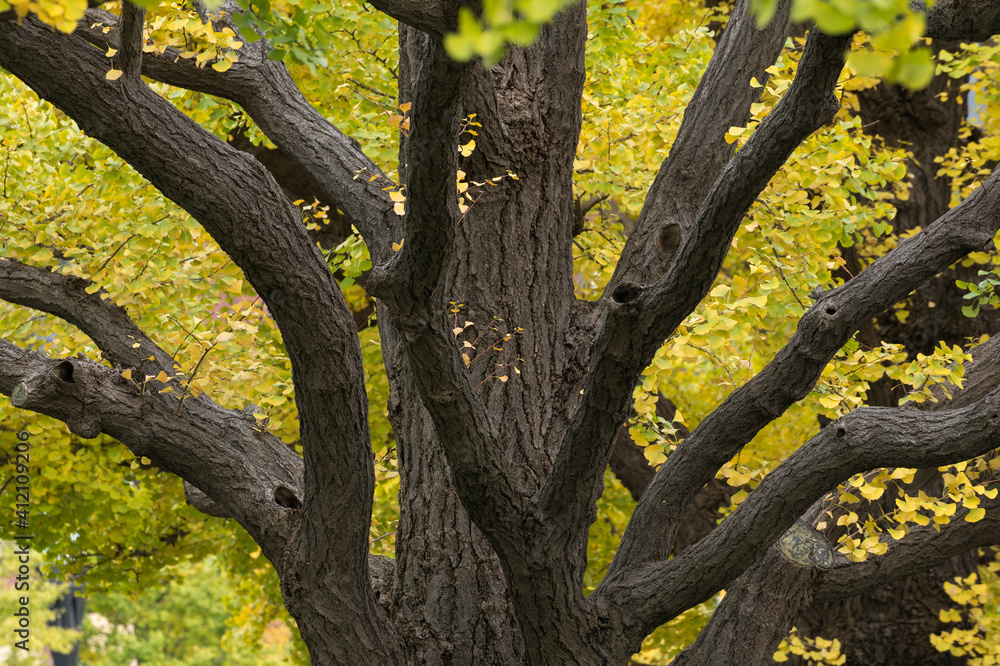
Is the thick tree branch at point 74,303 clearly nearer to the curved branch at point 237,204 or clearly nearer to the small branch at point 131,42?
the curved branch at point 237,204

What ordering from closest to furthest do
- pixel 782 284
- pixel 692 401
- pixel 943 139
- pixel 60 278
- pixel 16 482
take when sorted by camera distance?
1. pixel 60 278
2. pixel 782 284
3. pixel 16 482
4. pixel 943 139
5. pixel 692 401

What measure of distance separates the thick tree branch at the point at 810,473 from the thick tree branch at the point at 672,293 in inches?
18.8

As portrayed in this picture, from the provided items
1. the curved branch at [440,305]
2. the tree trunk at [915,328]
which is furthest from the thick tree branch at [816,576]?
the tree trunk at [915,328]

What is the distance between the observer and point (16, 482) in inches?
297

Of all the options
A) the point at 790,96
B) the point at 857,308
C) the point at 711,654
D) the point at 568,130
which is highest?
the point at 568,130

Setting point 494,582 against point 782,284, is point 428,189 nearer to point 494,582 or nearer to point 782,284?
point 494,582

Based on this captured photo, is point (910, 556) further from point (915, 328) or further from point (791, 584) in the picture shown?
point (915, 328)

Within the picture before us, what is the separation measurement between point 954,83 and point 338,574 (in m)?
7.54

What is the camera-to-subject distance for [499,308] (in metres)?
4.17

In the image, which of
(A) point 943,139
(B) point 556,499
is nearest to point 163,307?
(B) point 556,499

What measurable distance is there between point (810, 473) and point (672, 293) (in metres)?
0.96

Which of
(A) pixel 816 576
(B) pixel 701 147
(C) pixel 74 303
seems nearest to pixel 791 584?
(A) pixel 816 576

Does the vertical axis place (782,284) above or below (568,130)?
below

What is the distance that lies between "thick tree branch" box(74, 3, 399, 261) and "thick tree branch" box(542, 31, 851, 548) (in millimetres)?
1522
